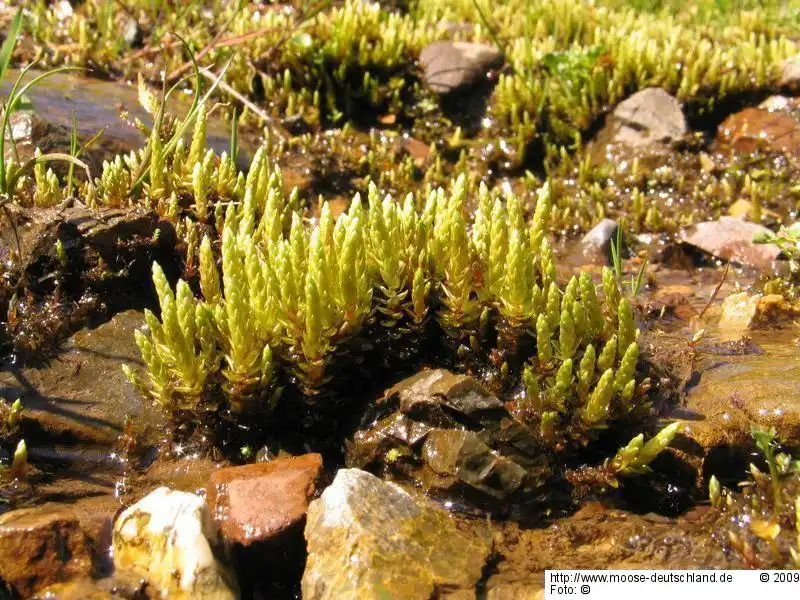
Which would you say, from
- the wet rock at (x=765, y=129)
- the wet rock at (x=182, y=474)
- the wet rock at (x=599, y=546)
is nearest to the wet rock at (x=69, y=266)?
the wet rock at (x=182, y=474)

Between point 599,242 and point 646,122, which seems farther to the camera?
point 646,122

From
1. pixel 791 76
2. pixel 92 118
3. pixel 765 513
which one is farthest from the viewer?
pixel 791 76

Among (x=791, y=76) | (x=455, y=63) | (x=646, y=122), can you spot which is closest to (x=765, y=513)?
(x=646, y=122)

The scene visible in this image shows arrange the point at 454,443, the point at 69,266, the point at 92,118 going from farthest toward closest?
the point at 92,118 < the point at 69,266 < the point at 454,443

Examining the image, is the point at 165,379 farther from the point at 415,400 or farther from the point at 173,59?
the point at 173,59

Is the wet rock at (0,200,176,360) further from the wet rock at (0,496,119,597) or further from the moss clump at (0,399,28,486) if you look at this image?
the wet rock at (0,496,119,597)

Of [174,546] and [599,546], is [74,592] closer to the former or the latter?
[174,546]

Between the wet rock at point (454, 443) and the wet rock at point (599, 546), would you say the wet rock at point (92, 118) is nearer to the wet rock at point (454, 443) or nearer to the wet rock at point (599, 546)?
the wet rock at point (454, 443)

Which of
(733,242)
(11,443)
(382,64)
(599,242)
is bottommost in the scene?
(599,242)
